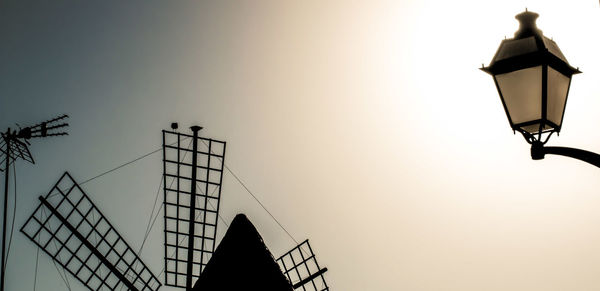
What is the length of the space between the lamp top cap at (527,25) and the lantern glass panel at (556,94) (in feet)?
0.79

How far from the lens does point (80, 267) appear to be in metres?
12.0

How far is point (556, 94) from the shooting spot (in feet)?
9.23

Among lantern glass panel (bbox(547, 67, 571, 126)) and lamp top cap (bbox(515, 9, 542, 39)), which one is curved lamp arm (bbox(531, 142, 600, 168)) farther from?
lamp top cap (bbox(515, 9, 542, 39))

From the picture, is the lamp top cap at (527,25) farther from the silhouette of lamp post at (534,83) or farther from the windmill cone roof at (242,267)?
the windmill cone roof at (242,267)

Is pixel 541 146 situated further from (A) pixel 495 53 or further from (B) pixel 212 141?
(B) pixel 212 141

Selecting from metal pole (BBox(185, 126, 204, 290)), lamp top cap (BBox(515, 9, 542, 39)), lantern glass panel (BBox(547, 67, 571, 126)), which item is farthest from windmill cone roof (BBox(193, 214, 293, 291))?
metal pole (BBox(185, 126, 204, 290))

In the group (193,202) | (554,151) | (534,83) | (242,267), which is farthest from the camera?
(193,202)

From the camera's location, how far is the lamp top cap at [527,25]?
2.95 metres

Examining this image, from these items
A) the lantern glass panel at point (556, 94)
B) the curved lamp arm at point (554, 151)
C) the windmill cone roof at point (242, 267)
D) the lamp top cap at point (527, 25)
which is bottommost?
the windmill cone roof at point (242, 267)

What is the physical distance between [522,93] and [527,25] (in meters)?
0.42

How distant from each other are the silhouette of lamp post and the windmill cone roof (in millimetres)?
1298

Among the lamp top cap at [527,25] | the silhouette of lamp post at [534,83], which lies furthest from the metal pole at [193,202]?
the silhouette of lamp post at [534,83]

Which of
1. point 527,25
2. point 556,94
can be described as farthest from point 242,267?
point 527,25

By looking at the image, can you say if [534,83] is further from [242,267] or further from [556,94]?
[242,267]
